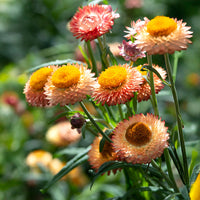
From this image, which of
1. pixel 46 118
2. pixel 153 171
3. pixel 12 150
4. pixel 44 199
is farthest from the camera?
pixel 46 118

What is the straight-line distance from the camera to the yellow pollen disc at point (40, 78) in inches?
35.1

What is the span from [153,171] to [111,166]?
0.38ft

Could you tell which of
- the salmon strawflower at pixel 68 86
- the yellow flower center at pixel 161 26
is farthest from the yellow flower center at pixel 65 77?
the yellow flower center at pixel 161 26

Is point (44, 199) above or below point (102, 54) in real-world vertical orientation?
below

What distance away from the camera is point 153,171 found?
0.85 m

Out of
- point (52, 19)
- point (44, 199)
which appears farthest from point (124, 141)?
point (52, 19)

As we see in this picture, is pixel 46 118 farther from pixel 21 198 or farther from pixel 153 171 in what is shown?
pixel 153 171

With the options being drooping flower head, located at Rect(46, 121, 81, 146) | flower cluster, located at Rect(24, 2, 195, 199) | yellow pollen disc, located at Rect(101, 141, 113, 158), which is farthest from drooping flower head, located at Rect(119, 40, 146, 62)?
drooping flower head, located at Rect(46, 121, 81, 146)

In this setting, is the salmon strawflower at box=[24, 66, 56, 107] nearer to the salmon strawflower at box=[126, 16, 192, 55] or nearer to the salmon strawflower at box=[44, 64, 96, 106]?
the salmon strawflower at box=[44, 64, 96, 106]

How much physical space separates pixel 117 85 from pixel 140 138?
0.44ft

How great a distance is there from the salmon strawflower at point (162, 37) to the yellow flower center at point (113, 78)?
0.30ft

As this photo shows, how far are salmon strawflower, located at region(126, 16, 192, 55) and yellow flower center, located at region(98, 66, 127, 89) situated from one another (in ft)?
0.30

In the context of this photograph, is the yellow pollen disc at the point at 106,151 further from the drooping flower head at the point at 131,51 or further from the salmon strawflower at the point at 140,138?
the drooping flower head at the point at 131,51

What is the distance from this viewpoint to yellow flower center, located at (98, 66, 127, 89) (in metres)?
0.81
